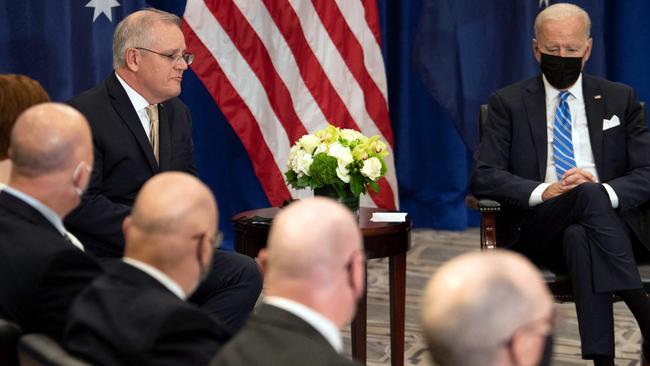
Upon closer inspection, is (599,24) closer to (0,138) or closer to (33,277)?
(0,138)

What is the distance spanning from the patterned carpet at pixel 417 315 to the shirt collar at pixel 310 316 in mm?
1595

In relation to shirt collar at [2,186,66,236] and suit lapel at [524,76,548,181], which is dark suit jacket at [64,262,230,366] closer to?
shirt collar at [2,186,66,236]

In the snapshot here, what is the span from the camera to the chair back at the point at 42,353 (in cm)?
189

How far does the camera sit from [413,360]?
447 cm

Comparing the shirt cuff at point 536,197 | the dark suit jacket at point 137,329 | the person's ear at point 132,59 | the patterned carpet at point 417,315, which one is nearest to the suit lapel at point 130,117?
the person's ear at point 132,59

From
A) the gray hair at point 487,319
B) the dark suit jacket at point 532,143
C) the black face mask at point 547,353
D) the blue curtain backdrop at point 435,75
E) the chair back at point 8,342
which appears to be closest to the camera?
the gray hair at point 487,319

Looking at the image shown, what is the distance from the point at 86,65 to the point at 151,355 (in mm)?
3990

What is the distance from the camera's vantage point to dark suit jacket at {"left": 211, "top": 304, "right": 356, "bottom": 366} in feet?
5.74

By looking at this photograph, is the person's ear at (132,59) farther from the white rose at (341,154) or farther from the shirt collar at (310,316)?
the shirt collar at (310,316)

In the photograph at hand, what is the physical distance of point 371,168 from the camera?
13.6 feet

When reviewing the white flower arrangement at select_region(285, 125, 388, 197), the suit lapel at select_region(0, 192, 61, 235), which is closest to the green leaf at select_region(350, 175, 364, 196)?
the white flower arrangement at select_region(285, 125, 388, 197)

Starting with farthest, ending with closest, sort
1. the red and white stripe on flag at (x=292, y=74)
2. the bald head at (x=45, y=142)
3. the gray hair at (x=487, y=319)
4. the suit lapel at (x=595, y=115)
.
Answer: the red and white stripe on flag at (x=292, y=74) < the suit lapel at (x=595, y=115) < the bald head at (x=45, y=142) < the gray hair at (x=487, y=319)

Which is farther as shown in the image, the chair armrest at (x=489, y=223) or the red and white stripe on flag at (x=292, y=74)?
the red and white stripe on flag at (x=292, y=74)

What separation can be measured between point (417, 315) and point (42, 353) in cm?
356
